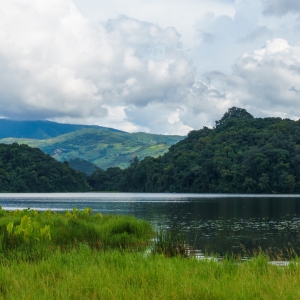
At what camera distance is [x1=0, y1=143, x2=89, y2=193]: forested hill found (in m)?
164

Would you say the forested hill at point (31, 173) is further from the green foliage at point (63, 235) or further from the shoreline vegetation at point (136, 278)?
the shoreline vegetation at point (136, 278)

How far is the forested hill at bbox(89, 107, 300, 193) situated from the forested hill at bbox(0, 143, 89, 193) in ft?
69.8

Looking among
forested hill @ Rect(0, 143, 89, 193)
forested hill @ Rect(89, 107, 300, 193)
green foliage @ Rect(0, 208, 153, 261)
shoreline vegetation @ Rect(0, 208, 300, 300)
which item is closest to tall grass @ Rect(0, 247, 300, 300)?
shoreline vegetation @ Rect(0, 208, 300, 300)

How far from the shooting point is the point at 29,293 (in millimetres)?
9961

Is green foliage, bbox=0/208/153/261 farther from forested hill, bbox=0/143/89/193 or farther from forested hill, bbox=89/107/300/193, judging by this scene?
forested hill, bbox=0/143/89/193

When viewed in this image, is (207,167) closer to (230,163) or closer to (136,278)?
(230,163)

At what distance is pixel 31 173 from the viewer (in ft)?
541

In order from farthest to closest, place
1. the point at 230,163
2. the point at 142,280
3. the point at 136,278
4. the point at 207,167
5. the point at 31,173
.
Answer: the point at 31,173
the point at 207,167
the point at 230,163
the point at 136,278
the point at 142,280

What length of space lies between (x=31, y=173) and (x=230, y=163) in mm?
62632

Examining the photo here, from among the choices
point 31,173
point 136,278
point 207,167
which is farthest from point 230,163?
point 136,278

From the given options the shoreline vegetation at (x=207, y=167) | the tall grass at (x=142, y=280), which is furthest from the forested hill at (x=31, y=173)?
the tall grass at (x=142, y=280)

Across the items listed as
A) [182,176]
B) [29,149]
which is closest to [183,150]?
[182,176]

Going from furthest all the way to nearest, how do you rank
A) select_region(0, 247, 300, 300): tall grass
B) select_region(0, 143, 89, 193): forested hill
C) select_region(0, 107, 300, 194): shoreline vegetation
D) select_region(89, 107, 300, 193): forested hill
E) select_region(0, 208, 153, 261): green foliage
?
select_region(0, 143, 89, 193): forested hill → select_region(0, 107, 300, 194): shoreline vegetation → select_region(89, 107, 300, 193): forested hill → select_region(0, 208, 153, 261): green foliage → select_region(0, 247, 300, 300): tall grass

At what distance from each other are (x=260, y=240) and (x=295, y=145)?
116 metres
